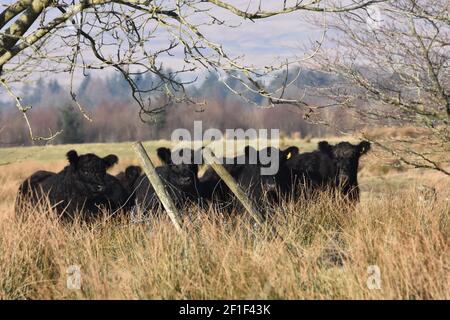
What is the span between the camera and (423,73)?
1047 cm

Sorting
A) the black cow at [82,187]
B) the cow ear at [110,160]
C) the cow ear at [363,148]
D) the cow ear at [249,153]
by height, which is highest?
the cow ear at [363,148]

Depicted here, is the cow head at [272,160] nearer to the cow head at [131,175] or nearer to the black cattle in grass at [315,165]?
the black cattle in grass at [315,165]

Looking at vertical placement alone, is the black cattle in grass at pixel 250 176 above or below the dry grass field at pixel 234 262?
above

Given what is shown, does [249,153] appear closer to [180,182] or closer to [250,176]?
[250,176]

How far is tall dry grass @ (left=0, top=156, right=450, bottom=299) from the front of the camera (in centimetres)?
535

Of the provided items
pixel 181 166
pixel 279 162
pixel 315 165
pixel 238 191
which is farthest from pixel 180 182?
pixel 238 191

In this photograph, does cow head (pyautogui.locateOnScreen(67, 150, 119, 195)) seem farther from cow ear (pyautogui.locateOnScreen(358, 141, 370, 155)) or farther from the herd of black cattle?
cow ear (pyautogui.locateOnScreen(358, 141, 370, 155))

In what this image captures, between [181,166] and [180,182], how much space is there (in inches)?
15.6

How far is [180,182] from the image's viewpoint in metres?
11.6

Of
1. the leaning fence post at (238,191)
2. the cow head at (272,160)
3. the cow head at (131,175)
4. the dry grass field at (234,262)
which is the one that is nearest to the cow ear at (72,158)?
the cow head at (131,175)

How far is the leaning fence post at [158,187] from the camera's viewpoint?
6.86 metres

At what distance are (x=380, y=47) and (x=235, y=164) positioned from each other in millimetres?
4040
